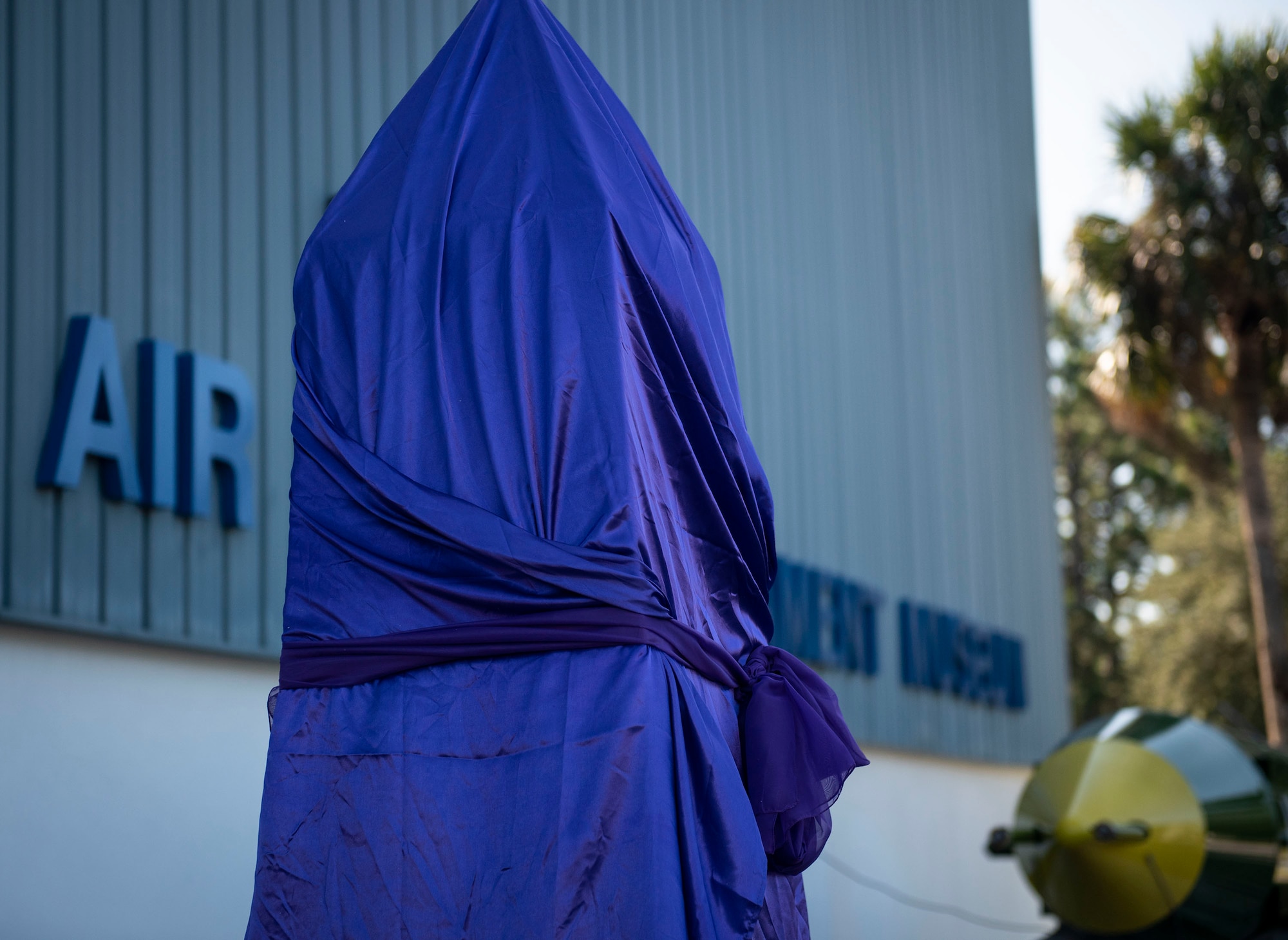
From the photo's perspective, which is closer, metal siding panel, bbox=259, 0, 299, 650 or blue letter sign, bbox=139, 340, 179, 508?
blue letter sign, bbox=139, 340, 179, 508

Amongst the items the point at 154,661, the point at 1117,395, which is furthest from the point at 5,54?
the point at 1117,395

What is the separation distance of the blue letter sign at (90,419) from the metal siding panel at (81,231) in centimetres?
5

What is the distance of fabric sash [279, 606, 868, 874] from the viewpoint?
82.6 inches

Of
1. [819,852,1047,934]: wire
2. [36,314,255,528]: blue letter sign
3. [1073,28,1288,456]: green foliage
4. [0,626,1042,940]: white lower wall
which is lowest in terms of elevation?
[819,852,1047,934]: wire

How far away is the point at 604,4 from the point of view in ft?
25.5

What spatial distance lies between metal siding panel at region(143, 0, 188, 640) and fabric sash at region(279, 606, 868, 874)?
8.87 feet

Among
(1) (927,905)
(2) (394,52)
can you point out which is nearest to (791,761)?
(2) (394,52)

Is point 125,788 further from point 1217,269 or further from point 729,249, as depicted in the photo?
point 1217,269

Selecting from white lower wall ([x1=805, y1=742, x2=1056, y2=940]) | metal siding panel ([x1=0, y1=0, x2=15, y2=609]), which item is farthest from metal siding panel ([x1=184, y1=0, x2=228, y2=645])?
white lower wall ([x1=805, y1=742, x2=1056, y2=940])

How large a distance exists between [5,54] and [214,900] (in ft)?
10.2

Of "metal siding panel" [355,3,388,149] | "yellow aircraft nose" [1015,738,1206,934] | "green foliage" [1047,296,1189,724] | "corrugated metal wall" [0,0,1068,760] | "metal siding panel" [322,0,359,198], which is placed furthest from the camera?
"green foliage" [1047,296,1189,724]

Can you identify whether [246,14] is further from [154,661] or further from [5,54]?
[154,661]

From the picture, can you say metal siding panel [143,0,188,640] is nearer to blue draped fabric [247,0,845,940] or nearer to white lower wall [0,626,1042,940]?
white lower wall [0,626,1042,940]

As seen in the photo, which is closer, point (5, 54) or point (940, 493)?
point (5, 54)
